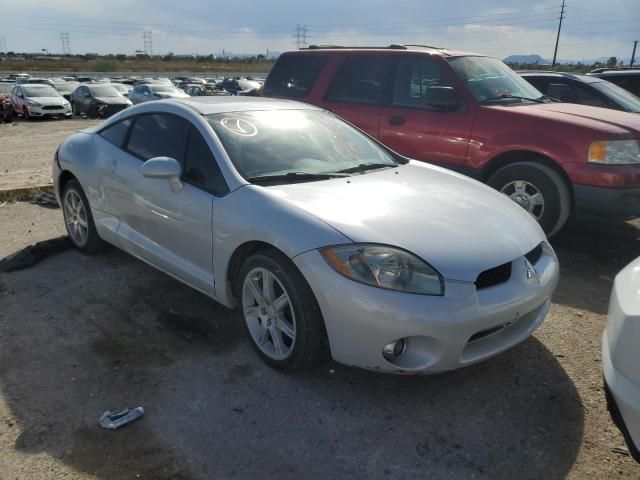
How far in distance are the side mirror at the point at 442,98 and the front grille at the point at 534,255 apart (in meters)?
2.72

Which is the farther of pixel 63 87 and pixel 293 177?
pixel 63 87

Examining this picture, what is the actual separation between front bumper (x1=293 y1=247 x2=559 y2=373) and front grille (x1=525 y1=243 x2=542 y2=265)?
0.86 feet

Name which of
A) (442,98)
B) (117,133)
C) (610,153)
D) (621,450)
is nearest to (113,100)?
(117,133)

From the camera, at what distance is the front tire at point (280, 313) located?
9.06ft

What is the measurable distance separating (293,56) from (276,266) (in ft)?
15.6

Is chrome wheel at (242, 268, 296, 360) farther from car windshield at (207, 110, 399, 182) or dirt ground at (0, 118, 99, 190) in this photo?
dirt ground at (0, 118, 99, 190)

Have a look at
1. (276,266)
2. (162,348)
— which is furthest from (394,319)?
(162,348)

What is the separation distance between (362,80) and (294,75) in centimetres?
106

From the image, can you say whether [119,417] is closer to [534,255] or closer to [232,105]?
[232,105]

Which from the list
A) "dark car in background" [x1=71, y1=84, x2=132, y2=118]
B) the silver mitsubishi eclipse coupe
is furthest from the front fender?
"dark car in background" [x1=71, y1=84, x2=132, y2=118]

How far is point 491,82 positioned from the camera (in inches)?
230

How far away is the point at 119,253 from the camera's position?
193 inches

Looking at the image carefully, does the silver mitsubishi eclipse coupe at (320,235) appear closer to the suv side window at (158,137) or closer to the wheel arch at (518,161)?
the suv side window at (158,137)

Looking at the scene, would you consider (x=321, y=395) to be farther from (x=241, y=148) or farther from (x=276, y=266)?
(x=241, y=148)
